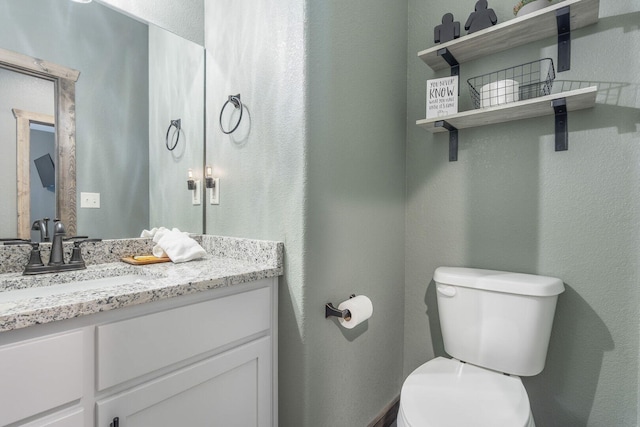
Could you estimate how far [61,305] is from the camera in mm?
719

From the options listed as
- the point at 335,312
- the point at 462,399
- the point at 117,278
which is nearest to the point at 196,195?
the point at 117,278

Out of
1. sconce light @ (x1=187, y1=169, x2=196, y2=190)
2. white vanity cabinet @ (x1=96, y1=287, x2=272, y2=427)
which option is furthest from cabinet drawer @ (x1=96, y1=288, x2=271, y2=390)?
sconce light @ (x1=187, y1=169, x2=196, y2=190)

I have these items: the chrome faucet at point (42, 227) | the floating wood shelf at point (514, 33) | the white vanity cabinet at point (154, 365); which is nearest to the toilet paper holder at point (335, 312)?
the white vanity cabinet at point (154, 365)

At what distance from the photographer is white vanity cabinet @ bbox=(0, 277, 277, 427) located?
693 millimetres

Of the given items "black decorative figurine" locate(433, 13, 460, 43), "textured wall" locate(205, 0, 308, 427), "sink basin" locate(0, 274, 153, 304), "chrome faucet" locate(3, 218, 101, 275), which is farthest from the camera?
"black decorative figurine" locate(433, 13, 460, 43)

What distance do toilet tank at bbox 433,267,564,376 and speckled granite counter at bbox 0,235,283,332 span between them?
778 millimetres

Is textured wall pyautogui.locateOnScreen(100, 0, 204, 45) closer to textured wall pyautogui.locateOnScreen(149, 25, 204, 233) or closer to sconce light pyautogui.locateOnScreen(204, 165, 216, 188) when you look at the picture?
textured wall pyautogui.locateOnScreen(149, 25, 204, 233)

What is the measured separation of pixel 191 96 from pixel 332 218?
3.16ft

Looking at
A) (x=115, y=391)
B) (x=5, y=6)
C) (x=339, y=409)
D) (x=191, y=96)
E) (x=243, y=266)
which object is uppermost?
(x=5, y=6)

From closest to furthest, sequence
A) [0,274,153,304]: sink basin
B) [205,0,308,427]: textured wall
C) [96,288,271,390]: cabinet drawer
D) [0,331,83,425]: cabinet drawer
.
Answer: [0,331,83,425]: cabinet drawer → [96,288,271,390]: cabinet drawer → [0,274,153,304]: sink basin → [205,0,308,427]: textured wall

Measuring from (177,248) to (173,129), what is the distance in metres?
0.61

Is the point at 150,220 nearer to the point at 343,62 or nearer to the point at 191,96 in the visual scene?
the point at 191,96

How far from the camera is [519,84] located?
1419 millimetres

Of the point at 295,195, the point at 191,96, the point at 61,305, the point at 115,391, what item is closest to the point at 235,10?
the point at 191,96
